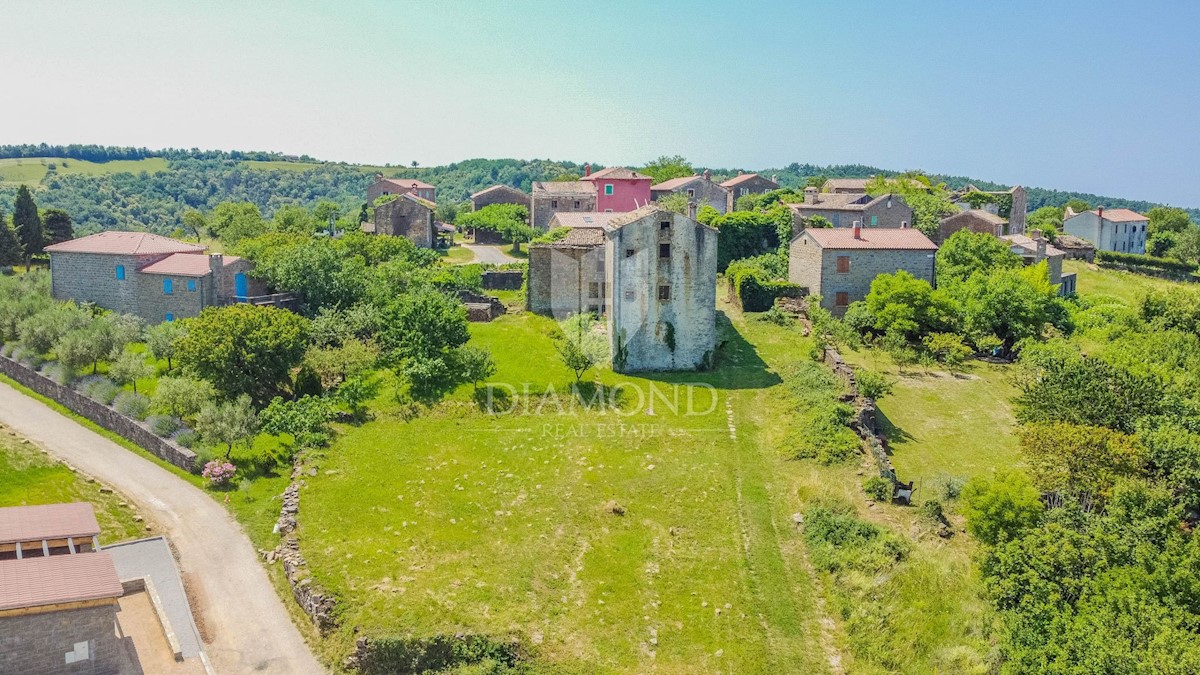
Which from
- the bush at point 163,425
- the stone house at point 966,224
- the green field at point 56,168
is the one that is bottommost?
the bush at point 163,425

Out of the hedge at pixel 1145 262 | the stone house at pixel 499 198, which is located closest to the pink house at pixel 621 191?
the stone house at pixel 499 198

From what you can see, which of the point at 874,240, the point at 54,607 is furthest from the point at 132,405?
the point at 874,240

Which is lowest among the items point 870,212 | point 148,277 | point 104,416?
point 104,416

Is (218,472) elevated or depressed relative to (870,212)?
depressed

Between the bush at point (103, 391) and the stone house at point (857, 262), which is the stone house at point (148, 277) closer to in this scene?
the bush at point (103, 391)

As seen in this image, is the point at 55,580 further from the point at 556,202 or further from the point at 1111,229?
the point at 1111,229

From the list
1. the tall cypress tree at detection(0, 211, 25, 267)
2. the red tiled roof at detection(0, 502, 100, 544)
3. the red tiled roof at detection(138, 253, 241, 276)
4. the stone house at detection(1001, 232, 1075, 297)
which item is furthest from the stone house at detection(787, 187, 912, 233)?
the tall cypress tree at detection(0, 211, 25, 267)

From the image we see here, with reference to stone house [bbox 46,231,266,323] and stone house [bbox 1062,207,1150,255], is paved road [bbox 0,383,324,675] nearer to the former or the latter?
stone house [bbox 46,231,266,323]
